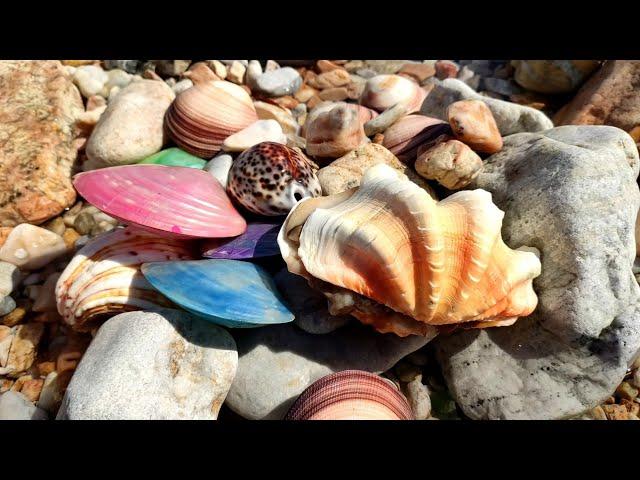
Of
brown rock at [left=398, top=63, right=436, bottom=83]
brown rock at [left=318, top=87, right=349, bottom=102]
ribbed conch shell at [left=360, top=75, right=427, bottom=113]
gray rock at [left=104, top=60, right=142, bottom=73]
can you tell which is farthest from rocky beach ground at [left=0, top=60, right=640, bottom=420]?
brown rock at [left=398, top=63, right=436, bottom=83]

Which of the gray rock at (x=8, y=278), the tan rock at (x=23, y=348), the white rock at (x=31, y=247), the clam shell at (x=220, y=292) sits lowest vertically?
the tan rock at (x=23, y=348)

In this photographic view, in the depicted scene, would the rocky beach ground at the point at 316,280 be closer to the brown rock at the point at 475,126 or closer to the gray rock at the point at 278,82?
the brown rock at the point at 475,126

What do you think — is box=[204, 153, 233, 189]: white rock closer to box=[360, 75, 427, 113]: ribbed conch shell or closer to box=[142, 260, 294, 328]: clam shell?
box=[142, 260, 294, 328]: clam shell

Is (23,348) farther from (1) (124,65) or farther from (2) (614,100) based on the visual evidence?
(2) (614,100)

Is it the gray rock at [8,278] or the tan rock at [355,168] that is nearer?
the gray rock at [8,278]

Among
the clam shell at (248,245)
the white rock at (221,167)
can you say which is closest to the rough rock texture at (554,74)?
the white rock at (221,167)

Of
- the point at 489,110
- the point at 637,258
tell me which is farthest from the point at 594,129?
the point at 637,258

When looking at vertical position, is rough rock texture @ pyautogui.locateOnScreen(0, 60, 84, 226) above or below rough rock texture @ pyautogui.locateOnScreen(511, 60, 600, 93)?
below
